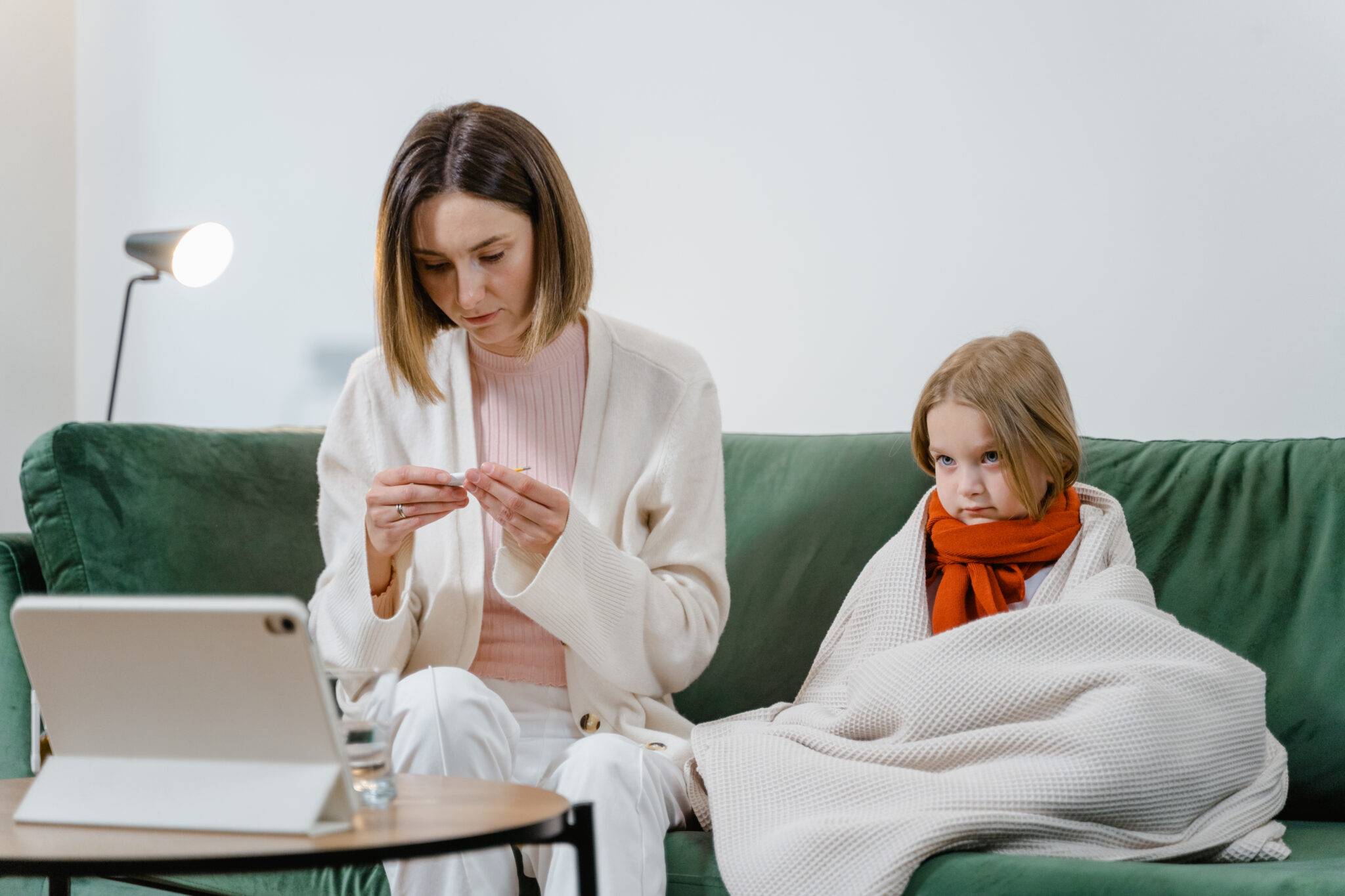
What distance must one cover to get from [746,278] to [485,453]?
2.51ft

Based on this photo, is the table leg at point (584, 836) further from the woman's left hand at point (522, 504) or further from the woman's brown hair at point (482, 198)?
the woman's brown hair at point (482, 198)

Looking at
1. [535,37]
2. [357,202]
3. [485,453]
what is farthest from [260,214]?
[485,453]

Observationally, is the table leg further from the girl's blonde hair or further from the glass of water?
the girl's blonde hair

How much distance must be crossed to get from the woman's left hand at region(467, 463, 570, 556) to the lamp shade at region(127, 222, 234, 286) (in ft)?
4.54

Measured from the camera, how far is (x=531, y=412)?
5.77ft

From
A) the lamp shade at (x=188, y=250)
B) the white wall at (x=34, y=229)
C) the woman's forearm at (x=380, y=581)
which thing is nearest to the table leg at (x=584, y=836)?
the woman's forearm at (x=380, y=581)

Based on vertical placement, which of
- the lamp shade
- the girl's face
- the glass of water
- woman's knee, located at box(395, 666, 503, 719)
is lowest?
woman's knee, located at box(395, 666, 503, 719)

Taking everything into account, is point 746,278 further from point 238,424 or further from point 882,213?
point 238,424

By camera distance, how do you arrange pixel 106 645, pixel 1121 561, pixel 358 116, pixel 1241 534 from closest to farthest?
1. pixel 106 645
2. pixel 1121 561
3. pixel 1241 534
4. pixel 358 116

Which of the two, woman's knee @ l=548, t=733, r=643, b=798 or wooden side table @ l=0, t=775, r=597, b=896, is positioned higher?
wooden side table @ l=0, t=775, r=597, b=896

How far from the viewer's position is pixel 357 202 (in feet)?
9.11

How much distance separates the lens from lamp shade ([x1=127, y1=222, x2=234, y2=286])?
257cm

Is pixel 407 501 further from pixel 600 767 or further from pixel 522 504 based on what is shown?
pixel 600 767

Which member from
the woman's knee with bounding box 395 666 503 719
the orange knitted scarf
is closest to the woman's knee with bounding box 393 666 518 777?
the woman's knee with bounding box 395 666 503 719
